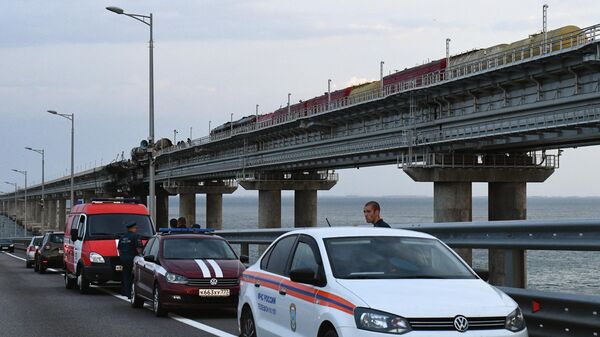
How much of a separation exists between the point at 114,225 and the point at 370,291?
15.7m

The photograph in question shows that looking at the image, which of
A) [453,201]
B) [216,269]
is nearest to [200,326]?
[216,269]

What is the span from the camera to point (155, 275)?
615 inches

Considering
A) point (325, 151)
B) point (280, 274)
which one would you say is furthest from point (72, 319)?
point (325, 151)

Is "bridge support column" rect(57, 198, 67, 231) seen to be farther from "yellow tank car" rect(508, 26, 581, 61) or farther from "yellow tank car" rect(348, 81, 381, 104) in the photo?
"yellow tank car" rect(508, 26, 581, 61)

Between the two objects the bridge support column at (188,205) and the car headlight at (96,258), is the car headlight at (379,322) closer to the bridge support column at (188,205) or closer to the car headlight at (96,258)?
the car headlight at (96,258)

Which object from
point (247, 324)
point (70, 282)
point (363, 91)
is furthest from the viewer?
point (363, 91)

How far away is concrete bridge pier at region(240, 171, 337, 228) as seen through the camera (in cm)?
7844

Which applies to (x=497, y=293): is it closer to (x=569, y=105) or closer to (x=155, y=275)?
(x=155, y=275)

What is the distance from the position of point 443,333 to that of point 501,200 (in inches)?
1821

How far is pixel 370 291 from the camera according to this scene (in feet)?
25.3

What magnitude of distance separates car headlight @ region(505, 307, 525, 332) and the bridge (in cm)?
321

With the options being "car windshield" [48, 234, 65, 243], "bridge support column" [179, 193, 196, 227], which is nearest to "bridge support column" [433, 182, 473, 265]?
"car windshield" [48, 234, 65, 243]

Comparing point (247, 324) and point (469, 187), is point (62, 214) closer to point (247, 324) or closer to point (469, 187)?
point (469, 187)

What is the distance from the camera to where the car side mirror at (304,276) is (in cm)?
825
